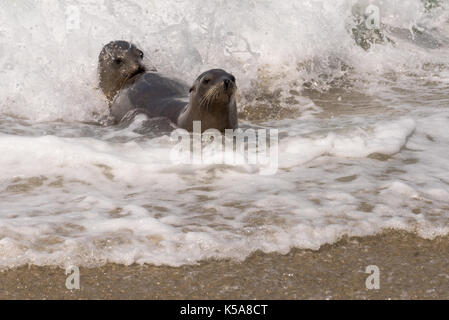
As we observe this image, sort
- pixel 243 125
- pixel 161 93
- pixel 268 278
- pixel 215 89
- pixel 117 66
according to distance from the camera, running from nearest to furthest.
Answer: pixel 268 278 < pixel 215 89 < pixel 243 125 < pixel 161 93 < pixel 117 66

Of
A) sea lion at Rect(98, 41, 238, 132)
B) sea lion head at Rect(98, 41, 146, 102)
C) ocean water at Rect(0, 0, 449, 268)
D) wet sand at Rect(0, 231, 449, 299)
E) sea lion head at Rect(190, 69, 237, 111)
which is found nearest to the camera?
wet sand at Rect(0, 231, 449, 299)

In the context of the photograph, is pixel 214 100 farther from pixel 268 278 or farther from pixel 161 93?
pixel 268 278

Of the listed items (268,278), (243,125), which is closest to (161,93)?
(243,125)

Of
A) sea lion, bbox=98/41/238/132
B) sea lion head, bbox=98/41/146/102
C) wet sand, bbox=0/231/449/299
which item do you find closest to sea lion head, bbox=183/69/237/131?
sea lion, bbox=98/41/238/132

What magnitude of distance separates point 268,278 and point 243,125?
3368mm

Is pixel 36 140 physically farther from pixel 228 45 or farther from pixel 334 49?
pixel 334 49

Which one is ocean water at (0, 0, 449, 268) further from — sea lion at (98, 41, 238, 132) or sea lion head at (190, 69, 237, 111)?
sea lion head at (190, 69, 237, 111)

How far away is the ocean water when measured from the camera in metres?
3.25

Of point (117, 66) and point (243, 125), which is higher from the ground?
point (117, 66)

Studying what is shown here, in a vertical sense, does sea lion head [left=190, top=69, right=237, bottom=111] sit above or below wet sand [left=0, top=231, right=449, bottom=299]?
above

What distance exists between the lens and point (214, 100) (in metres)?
5.44

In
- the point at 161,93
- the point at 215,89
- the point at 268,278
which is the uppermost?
the point at 215,89

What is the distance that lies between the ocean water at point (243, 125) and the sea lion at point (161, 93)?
239 mm
